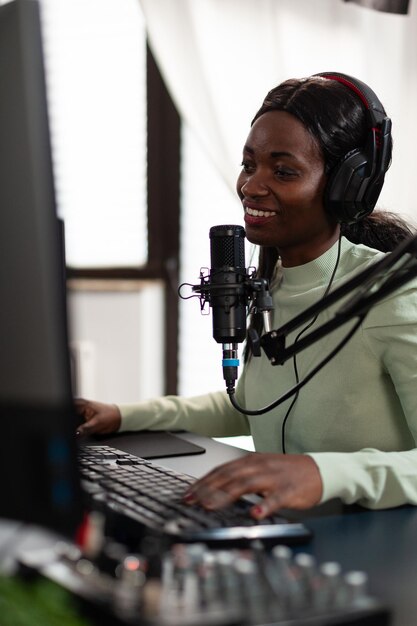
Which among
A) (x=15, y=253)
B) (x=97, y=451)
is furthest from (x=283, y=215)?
(x=15, y=253)

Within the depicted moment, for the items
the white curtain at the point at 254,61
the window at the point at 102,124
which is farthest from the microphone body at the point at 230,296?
the window at the point at 102,124

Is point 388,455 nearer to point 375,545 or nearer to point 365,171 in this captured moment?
point 375,545

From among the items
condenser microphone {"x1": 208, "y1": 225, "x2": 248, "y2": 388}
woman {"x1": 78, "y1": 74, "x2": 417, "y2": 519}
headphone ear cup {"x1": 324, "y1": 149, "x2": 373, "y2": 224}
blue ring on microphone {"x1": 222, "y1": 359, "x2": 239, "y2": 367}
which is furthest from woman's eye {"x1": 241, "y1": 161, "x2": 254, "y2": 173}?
blue ring on microphone {"x1": 222, "y1": 359, "x2": 239, "y2": 367}

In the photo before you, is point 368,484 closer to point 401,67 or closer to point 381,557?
point 381,557

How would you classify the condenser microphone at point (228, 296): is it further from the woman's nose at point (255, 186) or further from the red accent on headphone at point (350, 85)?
the red accent on headphone at point (350, 85)

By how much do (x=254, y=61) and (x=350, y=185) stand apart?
1426 mm

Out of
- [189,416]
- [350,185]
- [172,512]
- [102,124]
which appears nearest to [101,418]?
[189,416]

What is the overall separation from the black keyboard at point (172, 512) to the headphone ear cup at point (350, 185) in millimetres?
566

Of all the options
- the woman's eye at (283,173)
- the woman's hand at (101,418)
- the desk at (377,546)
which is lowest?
the woman's hand at (101,418)

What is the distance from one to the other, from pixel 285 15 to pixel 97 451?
6.15ft

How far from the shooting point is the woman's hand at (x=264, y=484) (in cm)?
80

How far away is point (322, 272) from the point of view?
1.44 meters

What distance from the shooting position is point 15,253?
1.70 feet

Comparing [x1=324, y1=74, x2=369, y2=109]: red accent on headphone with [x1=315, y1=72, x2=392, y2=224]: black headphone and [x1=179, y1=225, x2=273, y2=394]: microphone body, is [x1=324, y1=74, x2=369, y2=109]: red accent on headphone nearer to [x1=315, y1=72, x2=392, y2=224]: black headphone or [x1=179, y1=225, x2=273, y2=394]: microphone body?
[x1=315, y1=72, x2=392, y2=224]: black headphone
